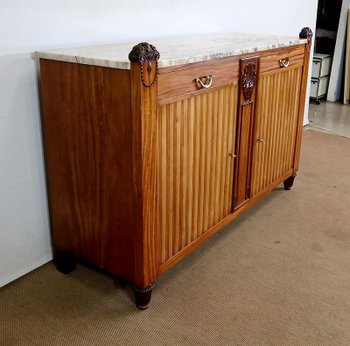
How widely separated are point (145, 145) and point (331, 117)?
3.30 metres

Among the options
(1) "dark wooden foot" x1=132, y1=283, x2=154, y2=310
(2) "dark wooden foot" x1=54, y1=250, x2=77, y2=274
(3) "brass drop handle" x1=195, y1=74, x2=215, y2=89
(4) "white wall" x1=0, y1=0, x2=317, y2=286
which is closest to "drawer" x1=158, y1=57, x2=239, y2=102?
(3) "brass drop handle" x1=195, y1=74, x2=215, y2=89

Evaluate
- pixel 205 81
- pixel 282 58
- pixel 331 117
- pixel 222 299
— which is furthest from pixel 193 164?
pixel 331 117

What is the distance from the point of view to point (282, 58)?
2.08 meters

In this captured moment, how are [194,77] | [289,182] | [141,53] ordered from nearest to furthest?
[141,53] < [194,77] < [289,182]

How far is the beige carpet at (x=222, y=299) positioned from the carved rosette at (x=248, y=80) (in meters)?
0.67

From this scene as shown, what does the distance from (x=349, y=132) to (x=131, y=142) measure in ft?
9.36

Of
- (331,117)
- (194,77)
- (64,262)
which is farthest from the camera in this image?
(331,117)

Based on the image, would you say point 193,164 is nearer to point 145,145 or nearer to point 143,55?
point 145,145

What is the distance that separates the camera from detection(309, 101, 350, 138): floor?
12.6ft

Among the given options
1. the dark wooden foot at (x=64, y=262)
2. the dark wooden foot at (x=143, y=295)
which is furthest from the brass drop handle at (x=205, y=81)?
the dark wooden foot at (x=64, y=262)

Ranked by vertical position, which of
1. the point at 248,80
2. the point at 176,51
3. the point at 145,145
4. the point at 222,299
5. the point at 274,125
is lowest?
the point at 222,299

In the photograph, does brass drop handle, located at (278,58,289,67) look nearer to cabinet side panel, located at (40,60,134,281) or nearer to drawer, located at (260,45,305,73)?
drawer, located at (260,45,305,73)

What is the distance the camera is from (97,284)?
175cm

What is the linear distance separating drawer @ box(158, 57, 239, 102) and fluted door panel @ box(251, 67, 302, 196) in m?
0.30
